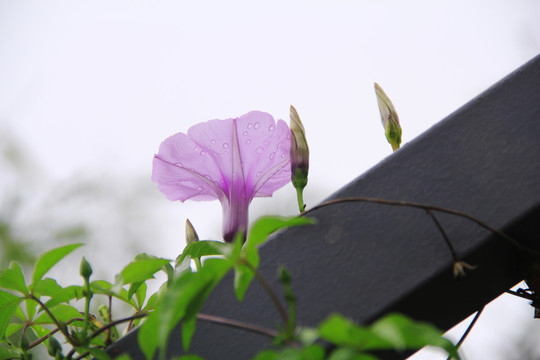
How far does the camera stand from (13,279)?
45 cm

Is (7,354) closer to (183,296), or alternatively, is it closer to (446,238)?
(183,296)

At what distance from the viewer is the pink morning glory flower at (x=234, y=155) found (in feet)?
2.03

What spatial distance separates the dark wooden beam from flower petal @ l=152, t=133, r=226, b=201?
0.19 metres

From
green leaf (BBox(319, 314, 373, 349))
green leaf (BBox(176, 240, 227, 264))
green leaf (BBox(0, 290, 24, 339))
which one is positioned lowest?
green leaf (BBox(319, 314, 373, 349))

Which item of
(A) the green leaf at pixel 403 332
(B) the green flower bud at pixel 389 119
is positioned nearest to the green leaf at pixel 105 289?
(A) the green leaf at pixel 403 332

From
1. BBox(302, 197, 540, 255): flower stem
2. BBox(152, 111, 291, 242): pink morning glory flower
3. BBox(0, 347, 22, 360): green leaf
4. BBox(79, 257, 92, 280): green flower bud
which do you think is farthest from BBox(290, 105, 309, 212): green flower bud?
BBox(0, 347, 22, 360): green leaf

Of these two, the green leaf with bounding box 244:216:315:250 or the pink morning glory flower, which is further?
the pink morning glory flower

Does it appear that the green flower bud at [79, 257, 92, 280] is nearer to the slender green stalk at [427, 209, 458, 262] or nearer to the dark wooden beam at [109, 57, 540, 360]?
the dark wooden beam at [109, 57, 540, 360]

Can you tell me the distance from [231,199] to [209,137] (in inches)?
3.2

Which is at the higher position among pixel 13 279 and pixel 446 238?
pixel 13 279

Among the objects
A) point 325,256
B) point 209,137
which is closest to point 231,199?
point 209,137

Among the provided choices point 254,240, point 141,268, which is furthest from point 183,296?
point 141,268

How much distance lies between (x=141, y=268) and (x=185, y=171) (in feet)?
0.69

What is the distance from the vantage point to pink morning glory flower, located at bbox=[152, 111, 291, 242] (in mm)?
619
